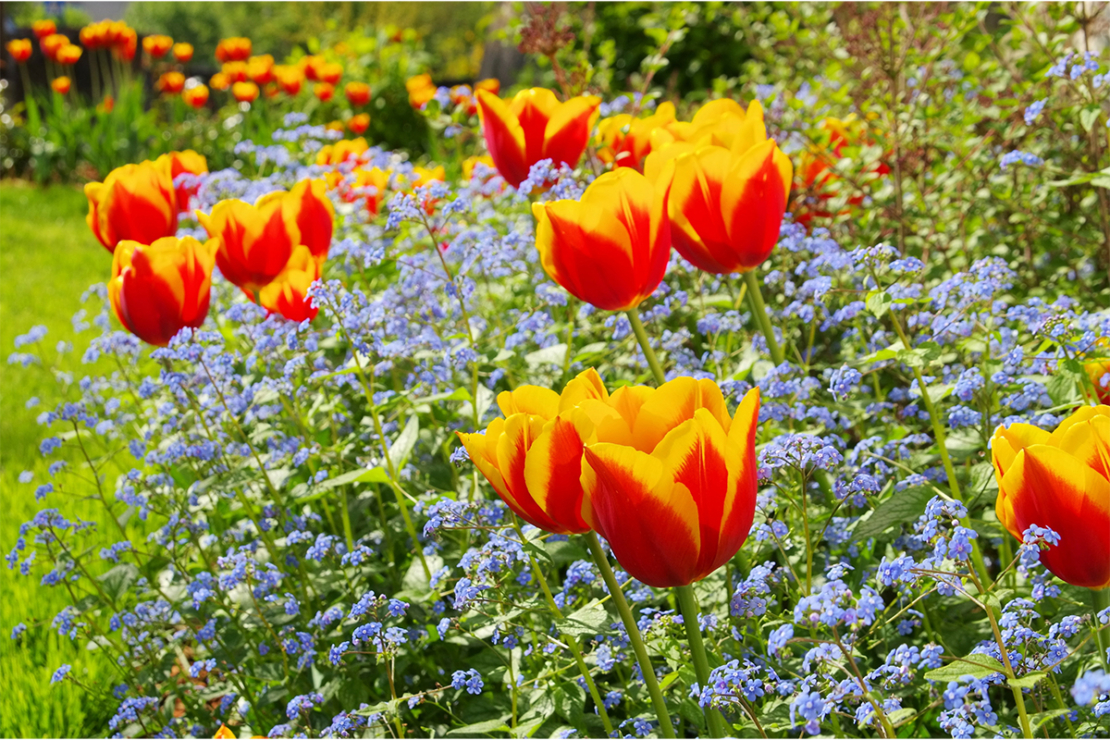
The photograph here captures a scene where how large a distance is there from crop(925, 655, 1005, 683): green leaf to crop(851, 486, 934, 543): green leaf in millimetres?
299

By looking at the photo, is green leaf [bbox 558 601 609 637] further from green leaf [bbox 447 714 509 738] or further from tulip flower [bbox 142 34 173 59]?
tulip flower [bbox 142 34 173 59]

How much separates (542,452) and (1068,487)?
0.60 meters

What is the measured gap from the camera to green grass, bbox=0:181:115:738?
2326 mm

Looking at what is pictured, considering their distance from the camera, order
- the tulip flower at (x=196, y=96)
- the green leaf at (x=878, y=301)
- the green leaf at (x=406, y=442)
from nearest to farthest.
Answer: the green leaf at (x=878, y=301)
the green leaf at (x=406, y=442)
the tulip flower at (x=196, y=96)

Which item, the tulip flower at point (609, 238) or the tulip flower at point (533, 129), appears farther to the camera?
the tulip flower at point (533, 129)

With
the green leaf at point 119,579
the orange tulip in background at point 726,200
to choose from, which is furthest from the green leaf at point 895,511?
the green leaf at point 119,579

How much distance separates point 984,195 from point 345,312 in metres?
2.25

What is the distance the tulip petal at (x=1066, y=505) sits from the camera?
108cm

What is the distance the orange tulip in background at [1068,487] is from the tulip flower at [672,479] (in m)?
0.31

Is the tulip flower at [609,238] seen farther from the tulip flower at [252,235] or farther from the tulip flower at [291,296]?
the tulip flower at [252,235]

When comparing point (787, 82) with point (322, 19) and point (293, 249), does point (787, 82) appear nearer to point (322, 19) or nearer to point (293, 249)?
point (293, 249)

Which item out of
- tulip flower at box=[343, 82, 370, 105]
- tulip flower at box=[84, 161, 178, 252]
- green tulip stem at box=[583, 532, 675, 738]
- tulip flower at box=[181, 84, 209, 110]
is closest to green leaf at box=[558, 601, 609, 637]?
green tulip stem at box=[583, 532, 675, 738]

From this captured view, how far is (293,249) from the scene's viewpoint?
7.26ft

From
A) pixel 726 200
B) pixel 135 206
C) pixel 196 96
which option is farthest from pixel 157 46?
pixel 726 200
